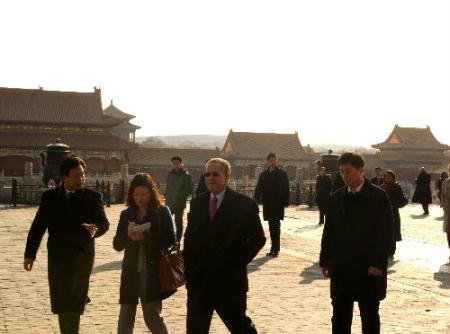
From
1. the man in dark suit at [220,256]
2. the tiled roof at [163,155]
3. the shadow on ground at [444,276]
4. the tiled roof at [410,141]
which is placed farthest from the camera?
the tiled roof at [410,141]

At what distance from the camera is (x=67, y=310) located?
5293 mm

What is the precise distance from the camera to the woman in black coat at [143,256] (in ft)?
17.7

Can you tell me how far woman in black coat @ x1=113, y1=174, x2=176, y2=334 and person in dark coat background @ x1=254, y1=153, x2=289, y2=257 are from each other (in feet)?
22.7

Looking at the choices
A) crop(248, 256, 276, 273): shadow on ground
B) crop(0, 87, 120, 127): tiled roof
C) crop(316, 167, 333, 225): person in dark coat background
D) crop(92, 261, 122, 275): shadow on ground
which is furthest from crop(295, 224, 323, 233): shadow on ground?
crop(0, 87, 120, 127): tiled roof

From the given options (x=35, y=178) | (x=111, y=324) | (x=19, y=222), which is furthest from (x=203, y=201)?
(x=35, y=178)

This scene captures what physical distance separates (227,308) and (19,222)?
15903 millimetres

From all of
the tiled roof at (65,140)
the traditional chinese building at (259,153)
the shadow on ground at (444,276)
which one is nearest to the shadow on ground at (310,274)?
the shadow on ground at (444,276)

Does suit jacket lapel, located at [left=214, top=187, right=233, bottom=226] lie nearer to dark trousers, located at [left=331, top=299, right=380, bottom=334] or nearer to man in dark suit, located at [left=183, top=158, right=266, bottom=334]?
man in dark suit, located at [left=183, top=158, right=266, bottom=334]

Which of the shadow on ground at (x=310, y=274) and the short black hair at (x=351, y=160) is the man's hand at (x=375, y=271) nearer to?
the short black hair at (x=351, y=160)

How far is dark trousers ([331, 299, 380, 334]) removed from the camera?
17.1 ft

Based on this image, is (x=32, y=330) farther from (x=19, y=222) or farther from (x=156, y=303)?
(x=19, y=222)

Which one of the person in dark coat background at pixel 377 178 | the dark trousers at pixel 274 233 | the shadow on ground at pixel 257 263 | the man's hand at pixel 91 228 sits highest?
the person in dark coat background at pixel 377 178

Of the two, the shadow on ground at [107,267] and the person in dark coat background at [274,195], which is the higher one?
the person in dark coat background at [274,195]

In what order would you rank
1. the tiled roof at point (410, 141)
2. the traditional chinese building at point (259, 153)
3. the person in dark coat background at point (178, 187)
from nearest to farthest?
the person in dark coat background at point (178, 187) → the traditional chinese building at point (259, 153) → the tiled roof at point (410, 141)
